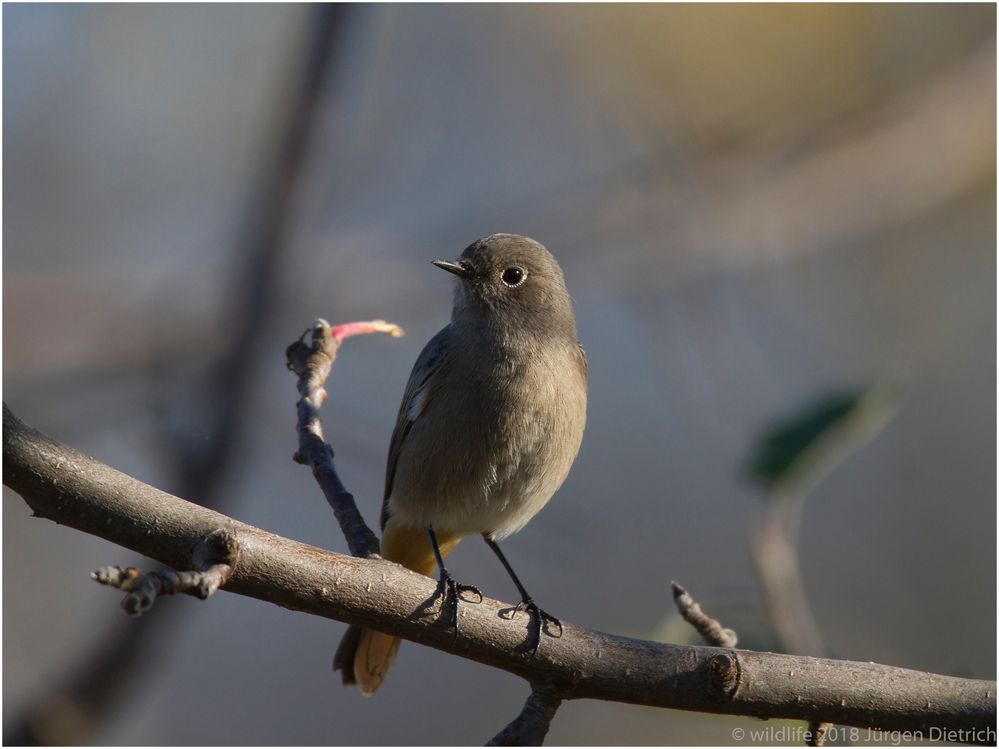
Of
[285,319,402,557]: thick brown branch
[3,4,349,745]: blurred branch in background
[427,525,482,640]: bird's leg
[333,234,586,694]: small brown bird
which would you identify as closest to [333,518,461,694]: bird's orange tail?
[333,234,586,694]: small brown bird

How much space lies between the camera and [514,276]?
4109 millimetres

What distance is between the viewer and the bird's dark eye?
4.08 m

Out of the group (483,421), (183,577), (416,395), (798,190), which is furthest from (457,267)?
(798,190)

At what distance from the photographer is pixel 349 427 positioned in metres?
4.72

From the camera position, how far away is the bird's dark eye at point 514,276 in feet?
13.4

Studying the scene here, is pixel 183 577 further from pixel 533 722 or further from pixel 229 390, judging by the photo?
pixel 229 390

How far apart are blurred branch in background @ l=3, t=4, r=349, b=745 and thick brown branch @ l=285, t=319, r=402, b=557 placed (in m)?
0.46

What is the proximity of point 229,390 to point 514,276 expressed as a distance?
4.14ft

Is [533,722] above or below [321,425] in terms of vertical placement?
below

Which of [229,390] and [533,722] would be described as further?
[229,390]

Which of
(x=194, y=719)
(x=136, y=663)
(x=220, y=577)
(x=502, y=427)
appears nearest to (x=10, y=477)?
(x=220, y=577)

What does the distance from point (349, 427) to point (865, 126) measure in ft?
11.7

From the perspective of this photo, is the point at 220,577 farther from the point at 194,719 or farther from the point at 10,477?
the point at 194,719

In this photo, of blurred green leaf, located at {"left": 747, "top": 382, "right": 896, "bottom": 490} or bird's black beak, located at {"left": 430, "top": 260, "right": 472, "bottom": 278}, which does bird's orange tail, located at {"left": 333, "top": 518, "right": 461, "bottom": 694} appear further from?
blurred green leaf, located at {"left": 747, "top": 382, "right": 896, "bottom": 490}
